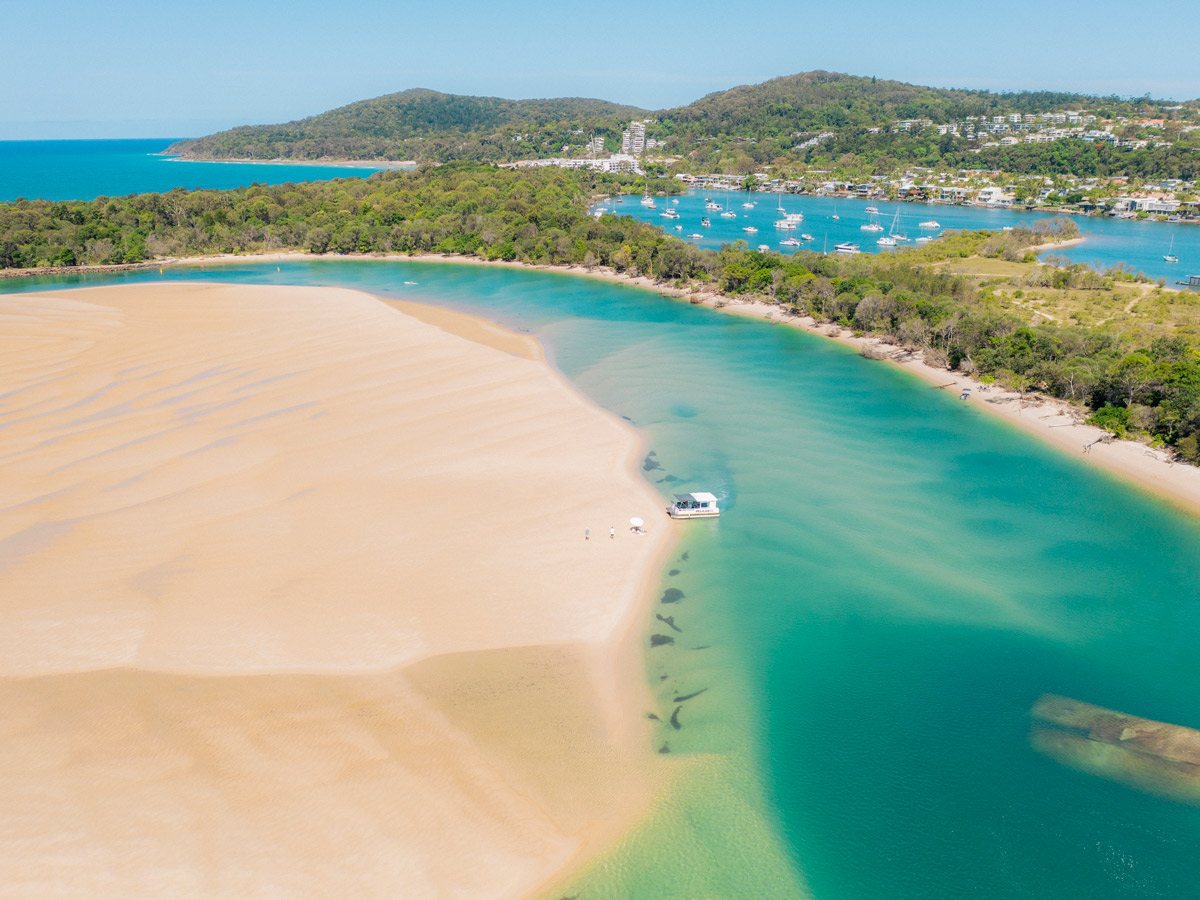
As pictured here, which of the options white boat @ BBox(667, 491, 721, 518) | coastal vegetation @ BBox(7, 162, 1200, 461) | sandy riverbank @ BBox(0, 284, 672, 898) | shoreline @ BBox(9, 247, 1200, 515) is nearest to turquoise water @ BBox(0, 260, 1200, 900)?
white boat @ BBox(667, 491, 721, 518)

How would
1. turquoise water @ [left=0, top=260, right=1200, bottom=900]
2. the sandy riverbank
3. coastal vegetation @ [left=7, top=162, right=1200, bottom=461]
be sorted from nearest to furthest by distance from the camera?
the sandy riverbank < turquoise water @ [left=0, top=260, right=1200, bottom=900] < coastal vegetation @ [left=7, top=162, right=1200, bottom=461]

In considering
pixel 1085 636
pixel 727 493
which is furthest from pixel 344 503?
pixel 1085 636

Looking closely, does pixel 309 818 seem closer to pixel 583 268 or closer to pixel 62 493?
pixel 62 493

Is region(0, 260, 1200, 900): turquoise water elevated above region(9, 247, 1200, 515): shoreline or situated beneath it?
situated beneath

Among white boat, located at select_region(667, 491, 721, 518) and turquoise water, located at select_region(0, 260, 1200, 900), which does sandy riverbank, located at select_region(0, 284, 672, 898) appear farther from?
turquoise water, located at select_region(0, 260, 1200, 900)

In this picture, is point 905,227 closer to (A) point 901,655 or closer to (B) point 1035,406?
(B) point 1035,406
